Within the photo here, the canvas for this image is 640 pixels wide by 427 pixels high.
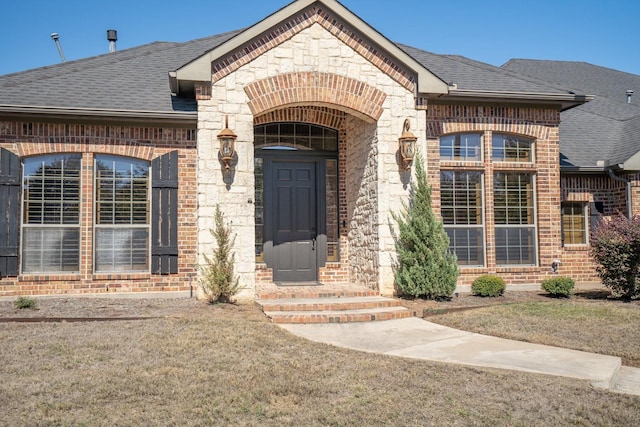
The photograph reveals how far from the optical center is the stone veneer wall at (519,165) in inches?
441

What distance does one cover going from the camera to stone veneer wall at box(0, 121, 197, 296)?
964cm

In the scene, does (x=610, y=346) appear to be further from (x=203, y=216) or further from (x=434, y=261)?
(x=203, y=216)

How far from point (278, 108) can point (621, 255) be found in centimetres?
662

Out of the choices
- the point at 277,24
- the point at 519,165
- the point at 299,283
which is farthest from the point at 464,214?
the point at 277,24

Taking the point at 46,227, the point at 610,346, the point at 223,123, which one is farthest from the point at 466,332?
the point at 46,227

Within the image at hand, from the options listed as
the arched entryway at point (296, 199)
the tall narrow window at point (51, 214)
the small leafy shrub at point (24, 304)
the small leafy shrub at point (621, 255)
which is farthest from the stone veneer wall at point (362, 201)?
the small leafy shrub at point (24, 304)

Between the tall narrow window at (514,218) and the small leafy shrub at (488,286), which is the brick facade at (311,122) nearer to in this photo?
the tall narrow window at (514,218)

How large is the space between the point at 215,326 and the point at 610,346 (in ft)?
15.6

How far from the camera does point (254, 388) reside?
482 cm

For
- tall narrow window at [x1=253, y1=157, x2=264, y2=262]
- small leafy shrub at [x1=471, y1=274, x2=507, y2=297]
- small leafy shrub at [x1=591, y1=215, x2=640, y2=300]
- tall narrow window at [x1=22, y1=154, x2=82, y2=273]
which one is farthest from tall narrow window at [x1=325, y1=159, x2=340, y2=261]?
small leafy shrub at [x1=591, y1=215, x2=640, y2=300]

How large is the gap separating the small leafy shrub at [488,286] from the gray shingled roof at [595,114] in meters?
3.70

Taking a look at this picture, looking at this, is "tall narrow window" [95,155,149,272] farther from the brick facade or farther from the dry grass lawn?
the dry grass lawn

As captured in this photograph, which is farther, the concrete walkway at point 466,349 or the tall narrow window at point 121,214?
the tall narrow window at point 121,214

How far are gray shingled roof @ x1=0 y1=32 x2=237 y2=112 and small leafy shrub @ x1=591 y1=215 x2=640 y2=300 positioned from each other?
7838 millimetres
